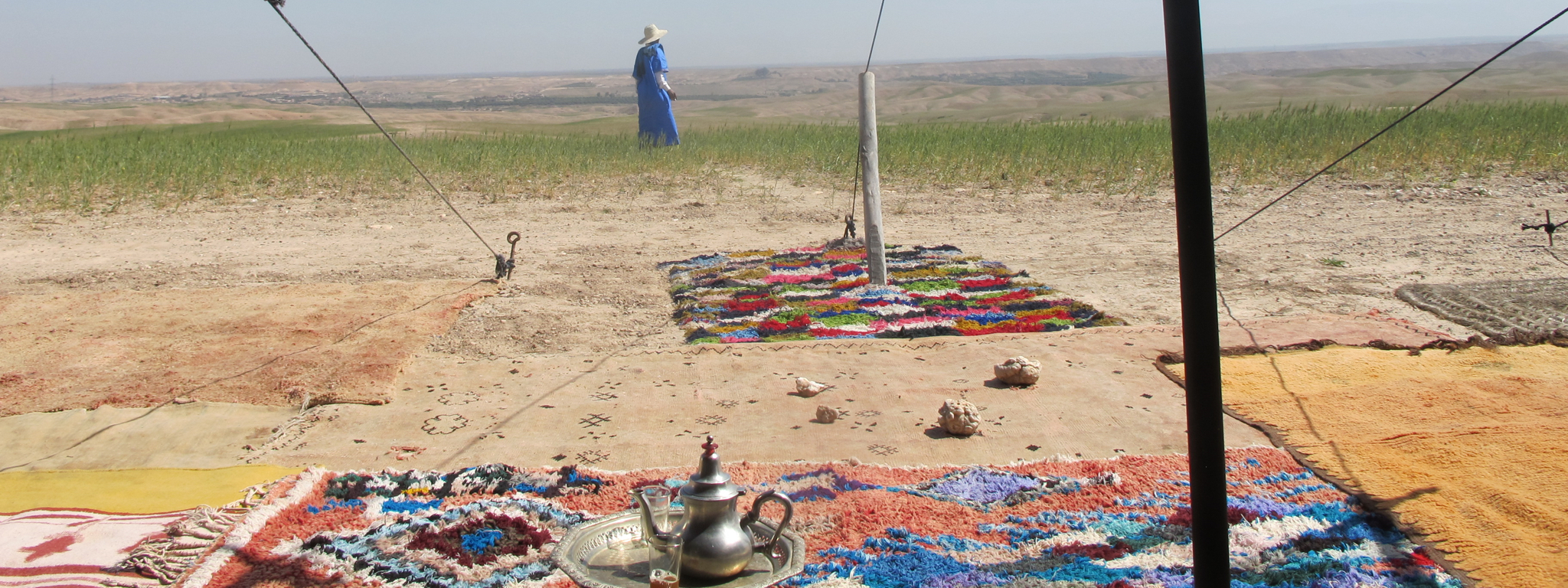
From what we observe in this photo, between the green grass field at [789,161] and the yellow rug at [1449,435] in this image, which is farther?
the green grass field at [789,161]

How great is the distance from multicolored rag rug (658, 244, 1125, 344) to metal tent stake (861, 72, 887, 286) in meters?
0.12

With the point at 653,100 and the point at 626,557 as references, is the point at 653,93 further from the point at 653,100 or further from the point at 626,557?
the point at 626,557

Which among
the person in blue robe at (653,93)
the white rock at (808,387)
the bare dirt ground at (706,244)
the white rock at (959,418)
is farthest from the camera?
the person in blue robe at (653,93)

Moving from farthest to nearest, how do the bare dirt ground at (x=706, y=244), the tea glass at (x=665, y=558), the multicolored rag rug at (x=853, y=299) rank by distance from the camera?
the bare dirt ground at (x=706, y=244) < the multicolored rag rug at (x=853, y=299) < the tea glass at (x=665, y=558)

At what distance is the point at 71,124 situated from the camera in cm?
2691

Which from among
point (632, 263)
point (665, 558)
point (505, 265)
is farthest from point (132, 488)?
point (632, 263)

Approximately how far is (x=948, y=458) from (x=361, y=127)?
23.6 metres

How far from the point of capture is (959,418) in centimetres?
351

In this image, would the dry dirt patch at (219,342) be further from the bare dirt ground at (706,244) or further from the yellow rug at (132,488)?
the yellow rug at (132,488)

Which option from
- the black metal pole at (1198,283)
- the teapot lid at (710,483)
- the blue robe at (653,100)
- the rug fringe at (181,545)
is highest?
the blue robe at (653,100)

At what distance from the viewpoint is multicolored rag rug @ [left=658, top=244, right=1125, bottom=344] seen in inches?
201

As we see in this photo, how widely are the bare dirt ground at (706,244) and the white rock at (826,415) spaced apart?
149 centimetres

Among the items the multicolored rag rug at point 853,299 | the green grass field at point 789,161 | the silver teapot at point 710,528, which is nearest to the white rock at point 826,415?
the multicolored rag rug at point 853,299

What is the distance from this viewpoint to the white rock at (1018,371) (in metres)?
4.06
